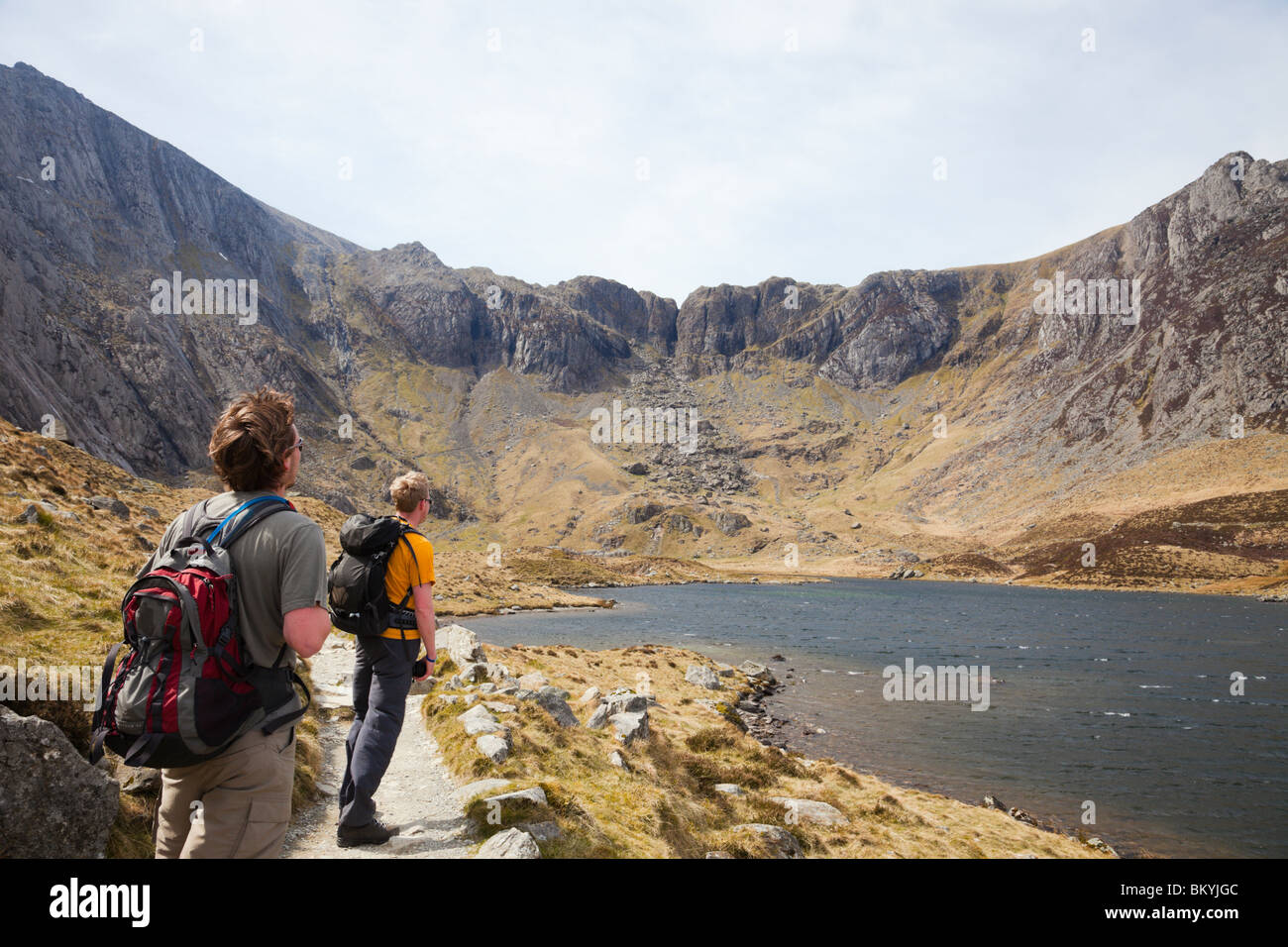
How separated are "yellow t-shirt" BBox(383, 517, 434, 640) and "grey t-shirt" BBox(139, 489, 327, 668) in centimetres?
327

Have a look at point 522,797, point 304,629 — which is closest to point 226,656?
point 304,629

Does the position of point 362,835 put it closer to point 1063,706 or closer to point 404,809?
point 404,809

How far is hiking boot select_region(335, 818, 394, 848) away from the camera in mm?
7637

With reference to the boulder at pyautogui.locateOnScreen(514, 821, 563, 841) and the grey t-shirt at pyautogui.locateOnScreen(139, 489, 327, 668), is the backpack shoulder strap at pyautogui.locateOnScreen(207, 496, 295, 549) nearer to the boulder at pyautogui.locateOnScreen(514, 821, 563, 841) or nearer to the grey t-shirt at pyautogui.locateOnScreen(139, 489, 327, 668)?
the grey t-shirt at pyautogui.locateOnScreen(139, 489, 327, 668)

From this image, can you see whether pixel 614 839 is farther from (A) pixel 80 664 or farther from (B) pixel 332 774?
(A) pixel 80 664

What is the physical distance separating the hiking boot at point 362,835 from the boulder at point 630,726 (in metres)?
9.50

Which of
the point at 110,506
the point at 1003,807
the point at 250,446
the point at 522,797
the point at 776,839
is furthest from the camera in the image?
the point at 110,506

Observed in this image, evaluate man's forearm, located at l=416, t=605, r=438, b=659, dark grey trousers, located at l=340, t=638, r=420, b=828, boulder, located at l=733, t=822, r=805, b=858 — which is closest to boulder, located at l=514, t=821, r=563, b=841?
dark grey trousers, located at l=340, t=638, r=420, b=828

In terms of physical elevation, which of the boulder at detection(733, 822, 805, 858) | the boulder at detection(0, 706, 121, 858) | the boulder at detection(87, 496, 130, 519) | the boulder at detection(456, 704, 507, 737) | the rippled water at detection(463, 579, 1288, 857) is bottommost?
the rippled water at detection(463, 579, 1288, 857)

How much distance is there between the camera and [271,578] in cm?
395

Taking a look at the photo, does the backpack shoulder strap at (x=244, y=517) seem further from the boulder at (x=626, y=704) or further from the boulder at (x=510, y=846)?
the boulder at (x=626, y=704)

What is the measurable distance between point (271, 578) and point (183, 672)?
0.68 metres
